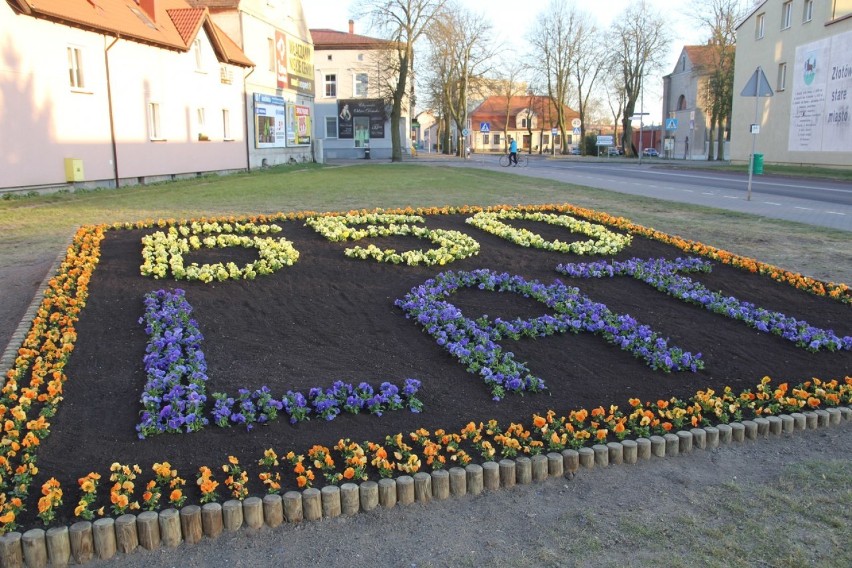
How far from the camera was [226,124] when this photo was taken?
35469mm

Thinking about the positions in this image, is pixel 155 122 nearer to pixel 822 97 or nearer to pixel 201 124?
pixel 201 124

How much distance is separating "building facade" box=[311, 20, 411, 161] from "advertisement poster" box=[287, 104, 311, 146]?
11941mm

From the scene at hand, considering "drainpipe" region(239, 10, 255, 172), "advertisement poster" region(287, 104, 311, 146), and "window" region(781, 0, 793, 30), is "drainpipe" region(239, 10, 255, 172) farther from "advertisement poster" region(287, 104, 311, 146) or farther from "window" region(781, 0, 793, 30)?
"window" region(781, 0, 793, 30)

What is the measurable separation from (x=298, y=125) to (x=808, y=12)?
3001 centimetres

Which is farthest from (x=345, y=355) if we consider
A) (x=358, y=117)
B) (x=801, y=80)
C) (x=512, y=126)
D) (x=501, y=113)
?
(x=501, y=113)

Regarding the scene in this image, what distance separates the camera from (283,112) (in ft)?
142

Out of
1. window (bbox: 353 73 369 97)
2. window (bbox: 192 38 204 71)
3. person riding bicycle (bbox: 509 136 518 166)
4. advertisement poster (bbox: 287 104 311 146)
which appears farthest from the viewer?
window (bbox: 353 73 369 97)

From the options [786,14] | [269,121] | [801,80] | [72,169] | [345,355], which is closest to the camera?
[345,355]

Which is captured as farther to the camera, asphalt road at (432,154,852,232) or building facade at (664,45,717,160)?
building facade at (664,45,717,160)

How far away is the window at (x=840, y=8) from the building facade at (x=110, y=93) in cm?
2994

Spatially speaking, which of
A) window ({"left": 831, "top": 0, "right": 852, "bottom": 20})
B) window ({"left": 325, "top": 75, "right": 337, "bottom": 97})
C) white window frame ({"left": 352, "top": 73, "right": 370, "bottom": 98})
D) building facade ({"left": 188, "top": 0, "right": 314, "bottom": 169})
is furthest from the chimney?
white window frame ({"left": 352, "top": 73, "right": 370, "bottom": 98})

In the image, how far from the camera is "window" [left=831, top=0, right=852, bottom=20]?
3669cm

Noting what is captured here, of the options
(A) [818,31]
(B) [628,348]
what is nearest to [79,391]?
(B) [628,348]

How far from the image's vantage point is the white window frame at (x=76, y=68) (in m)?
22.6
